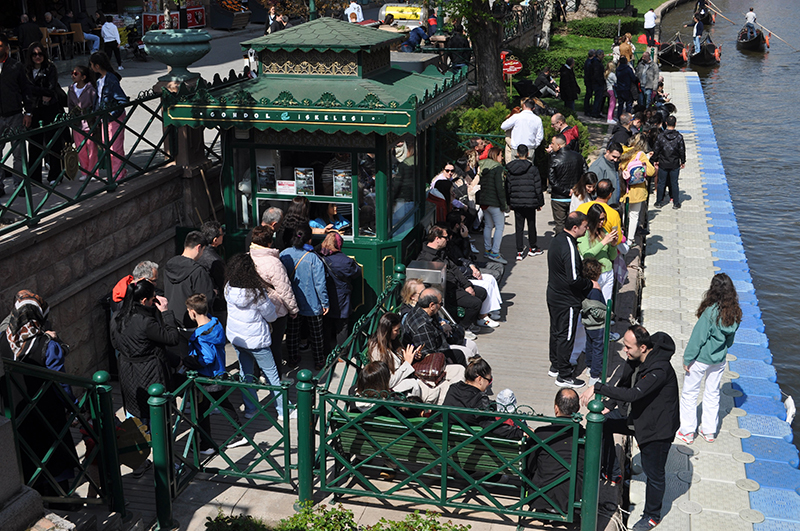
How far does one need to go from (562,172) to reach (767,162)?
16417mm

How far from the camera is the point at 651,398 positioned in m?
6.84

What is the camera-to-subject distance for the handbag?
306 inches

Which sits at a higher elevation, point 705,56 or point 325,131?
point 325,131

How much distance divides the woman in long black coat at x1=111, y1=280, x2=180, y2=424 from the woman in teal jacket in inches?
201

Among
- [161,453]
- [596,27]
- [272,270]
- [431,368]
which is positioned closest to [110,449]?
[161,453]

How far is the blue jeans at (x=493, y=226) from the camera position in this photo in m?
12.3

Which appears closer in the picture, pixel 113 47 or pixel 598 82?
pixel 598 82

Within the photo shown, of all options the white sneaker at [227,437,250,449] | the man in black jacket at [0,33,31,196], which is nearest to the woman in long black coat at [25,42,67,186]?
the man in black jacket at [0,33,31,196]

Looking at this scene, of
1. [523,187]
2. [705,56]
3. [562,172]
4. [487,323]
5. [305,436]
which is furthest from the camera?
[705,56]

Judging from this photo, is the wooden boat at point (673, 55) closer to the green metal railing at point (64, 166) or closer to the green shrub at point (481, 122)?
the green shrub at point (481, 122)

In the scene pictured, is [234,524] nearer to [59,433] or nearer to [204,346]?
[59,433]

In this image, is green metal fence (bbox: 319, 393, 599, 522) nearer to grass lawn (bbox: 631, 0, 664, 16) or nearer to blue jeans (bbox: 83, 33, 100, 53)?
blue jeans (bbox: 83, 33, 100, 53)

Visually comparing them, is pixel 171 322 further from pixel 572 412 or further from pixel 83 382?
pixel 572 412

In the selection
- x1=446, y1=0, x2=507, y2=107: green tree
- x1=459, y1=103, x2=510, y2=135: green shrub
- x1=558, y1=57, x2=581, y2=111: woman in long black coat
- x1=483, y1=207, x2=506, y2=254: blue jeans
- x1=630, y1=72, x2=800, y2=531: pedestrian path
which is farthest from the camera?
x1=558, y1=57, x2=581, y2=111: woman in long black coat
